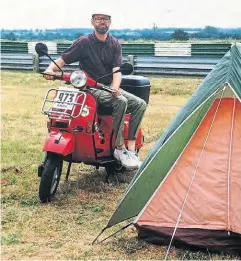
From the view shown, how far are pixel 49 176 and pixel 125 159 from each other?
1005 millimetres

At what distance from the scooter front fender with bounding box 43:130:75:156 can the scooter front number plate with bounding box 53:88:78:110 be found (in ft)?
0.87

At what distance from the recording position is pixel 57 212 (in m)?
5.75

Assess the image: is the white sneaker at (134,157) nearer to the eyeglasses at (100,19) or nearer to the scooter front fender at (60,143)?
the scooter front fender at (60,143)

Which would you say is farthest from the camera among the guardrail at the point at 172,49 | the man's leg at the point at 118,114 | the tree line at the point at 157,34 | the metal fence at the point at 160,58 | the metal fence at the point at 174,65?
the tree line at the point at 157,34

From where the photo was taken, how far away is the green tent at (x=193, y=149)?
16.1 feet

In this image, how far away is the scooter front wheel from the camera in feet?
19.2

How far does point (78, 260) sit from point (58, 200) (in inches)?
64.8

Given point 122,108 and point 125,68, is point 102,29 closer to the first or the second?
point 125,68

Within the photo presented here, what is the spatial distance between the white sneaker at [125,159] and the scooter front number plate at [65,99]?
2.83 ft

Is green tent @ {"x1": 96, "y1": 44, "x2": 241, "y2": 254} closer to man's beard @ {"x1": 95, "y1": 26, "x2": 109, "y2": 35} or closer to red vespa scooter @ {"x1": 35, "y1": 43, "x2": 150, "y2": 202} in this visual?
red vespa scooter @ {"x1": 35, "y1": 43, "x2": 150, "y2": 202}

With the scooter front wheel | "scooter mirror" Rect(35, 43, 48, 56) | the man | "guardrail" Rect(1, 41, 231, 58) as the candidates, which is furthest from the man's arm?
"guardrail" Rect(1, 41, 231, 58)

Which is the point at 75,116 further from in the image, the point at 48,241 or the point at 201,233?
the point at 201,233

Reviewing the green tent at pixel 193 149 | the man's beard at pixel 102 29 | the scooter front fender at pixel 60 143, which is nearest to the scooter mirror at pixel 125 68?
the man's beard at pixel 102 29

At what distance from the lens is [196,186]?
4.93 metres
